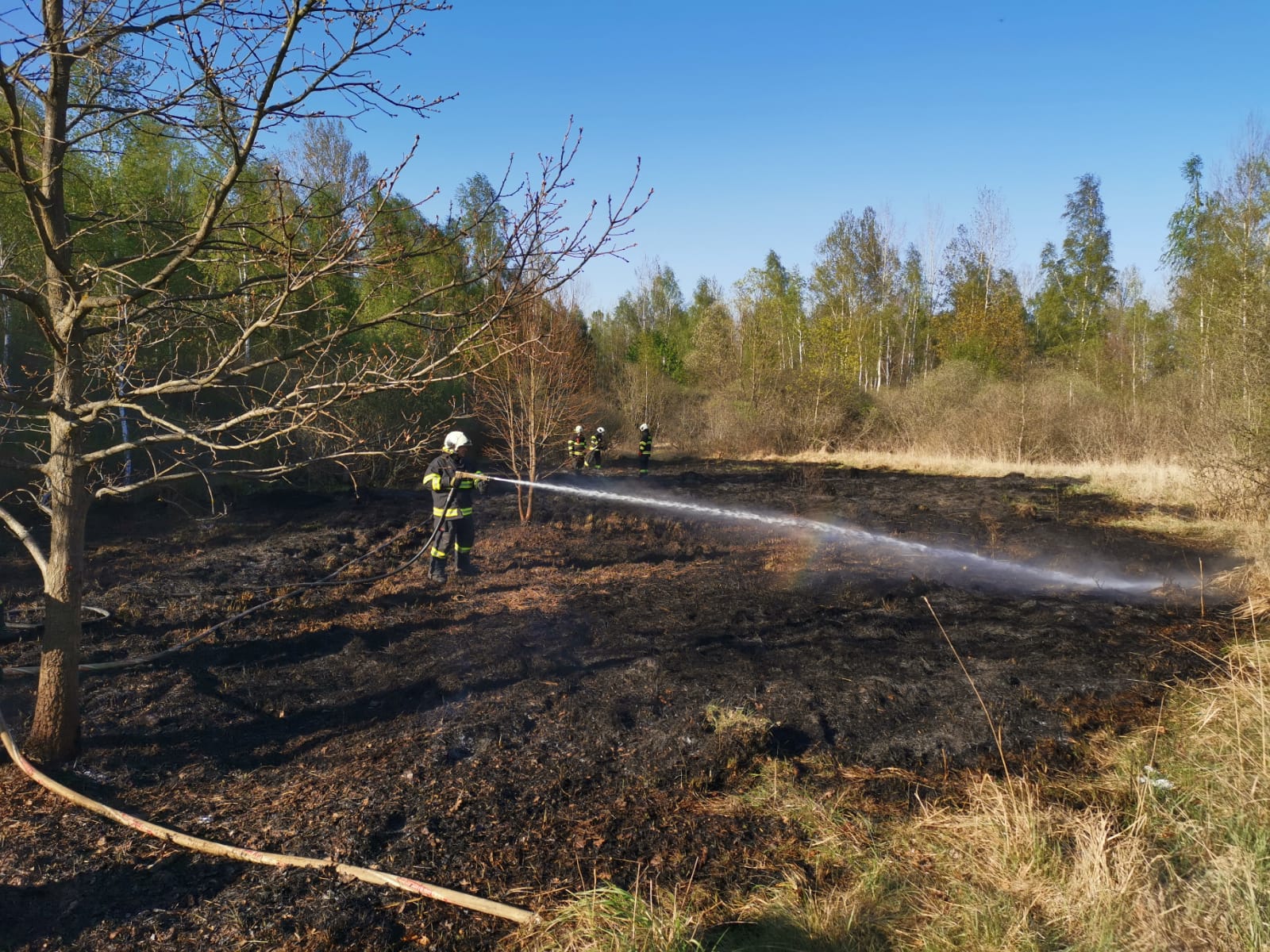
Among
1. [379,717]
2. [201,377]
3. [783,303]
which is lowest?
[379,717]

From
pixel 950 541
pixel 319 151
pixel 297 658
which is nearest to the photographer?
pixel 297 658

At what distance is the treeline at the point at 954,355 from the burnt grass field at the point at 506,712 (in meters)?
10.8

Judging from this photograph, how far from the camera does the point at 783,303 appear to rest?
38875 millimetres

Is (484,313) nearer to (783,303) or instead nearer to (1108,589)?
(1108,589)

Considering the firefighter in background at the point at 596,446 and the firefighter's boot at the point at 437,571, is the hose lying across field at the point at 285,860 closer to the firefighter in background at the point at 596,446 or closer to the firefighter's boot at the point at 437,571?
the firefighter's boot at the point at 437,571

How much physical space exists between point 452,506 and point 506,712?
4322 mm

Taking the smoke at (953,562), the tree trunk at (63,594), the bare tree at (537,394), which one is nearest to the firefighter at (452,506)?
the smoke at (953,562)

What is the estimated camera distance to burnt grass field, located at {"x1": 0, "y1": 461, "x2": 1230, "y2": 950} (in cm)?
327

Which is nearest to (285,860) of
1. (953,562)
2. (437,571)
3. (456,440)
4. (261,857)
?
(261,857)

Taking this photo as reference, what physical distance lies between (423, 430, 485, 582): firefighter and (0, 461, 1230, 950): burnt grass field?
0.36 meters

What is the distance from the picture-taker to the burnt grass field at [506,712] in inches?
129

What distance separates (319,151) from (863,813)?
26.8 metres

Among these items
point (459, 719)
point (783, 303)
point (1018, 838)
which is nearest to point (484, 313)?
point (459, 719)

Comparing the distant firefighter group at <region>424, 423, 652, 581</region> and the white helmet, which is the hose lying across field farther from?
the white helmet
